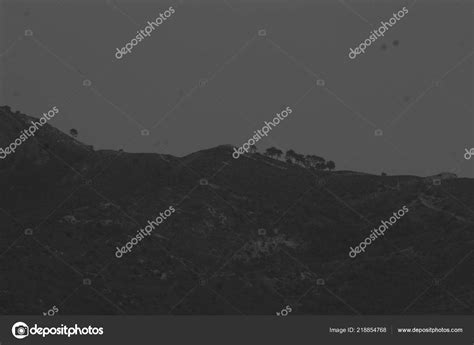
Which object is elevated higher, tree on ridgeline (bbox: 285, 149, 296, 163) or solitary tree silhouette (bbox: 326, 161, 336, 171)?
tree on ridgeline (bbox: 285, 149, 296, 163)

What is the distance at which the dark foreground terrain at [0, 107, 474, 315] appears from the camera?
35.0m

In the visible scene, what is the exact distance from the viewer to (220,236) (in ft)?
136

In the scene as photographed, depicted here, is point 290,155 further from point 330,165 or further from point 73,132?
point 73,132

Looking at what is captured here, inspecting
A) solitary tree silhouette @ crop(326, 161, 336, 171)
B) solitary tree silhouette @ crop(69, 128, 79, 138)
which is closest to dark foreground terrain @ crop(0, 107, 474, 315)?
solitary tree silhouette @ crop(326, 161, 336, 171)

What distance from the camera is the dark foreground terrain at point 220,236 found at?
115 feet

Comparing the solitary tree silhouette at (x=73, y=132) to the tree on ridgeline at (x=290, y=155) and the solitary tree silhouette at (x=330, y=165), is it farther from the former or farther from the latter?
the solitary tree silhouette at (x=330, y=165)

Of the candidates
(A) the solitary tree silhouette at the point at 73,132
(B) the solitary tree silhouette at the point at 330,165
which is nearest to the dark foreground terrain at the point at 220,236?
(B) the solitary tree silhouette at the point at 330,165

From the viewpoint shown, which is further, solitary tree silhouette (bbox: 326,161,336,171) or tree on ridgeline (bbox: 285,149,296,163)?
tree on ridgeline (bbox: 285,149,296,163)

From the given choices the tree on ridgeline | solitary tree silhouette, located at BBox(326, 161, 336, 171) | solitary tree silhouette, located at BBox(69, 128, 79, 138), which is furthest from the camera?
the tree on ridgeline

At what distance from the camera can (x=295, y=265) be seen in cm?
3966

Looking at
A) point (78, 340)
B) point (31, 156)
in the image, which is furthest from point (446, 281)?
point (31, 156)

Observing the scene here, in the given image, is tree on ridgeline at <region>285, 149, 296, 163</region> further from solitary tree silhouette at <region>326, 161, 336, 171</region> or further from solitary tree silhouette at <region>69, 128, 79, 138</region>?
solitary tree silhouette at <region>69, 128, 79, 138</region>

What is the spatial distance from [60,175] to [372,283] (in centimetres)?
2006

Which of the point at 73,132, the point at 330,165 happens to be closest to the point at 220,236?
the point at 330,165
